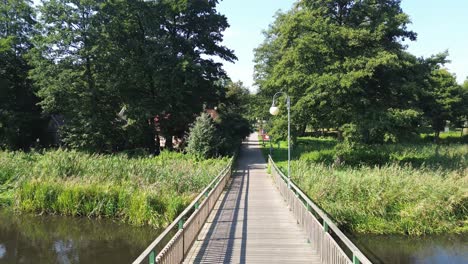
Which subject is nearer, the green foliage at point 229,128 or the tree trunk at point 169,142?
the green foliage at point 229,128

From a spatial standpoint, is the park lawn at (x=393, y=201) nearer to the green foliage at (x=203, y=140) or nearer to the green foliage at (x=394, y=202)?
the green foliage at (x=394, y=202)

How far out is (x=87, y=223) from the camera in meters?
16.4

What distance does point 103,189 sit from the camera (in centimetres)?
1761

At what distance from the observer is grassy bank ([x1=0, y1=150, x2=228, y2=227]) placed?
16422 mm

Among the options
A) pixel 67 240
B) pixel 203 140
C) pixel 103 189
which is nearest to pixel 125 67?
pixel 203 140

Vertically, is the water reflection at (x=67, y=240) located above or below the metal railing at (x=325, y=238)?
below

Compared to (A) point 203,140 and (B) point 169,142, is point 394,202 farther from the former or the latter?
(B) point 169,142

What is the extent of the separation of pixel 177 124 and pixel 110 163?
14744 mm

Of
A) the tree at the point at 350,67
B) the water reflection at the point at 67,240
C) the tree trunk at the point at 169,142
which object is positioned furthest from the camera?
the tree trunk at the point at 169,142

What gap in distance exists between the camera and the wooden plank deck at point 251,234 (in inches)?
352

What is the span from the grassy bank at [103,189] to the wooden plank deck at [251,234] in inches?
98.7

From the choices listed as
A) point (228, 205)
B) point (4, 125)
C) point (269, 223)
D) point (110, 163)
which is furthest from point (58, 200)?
point (4, 125)

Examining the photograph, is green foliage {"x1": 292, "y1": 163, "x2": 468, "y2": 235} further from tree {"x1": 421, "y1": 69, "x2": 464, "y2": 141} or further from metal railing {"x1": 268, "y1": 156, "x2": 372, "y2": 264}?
tree {"x1": 421, "y1": 69, "x2": 464, "y2": 141}

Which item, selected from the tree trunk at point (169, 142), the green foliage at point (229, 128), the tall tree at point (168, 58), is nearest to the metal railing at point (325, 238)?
the green foliage at point (229, 128)
